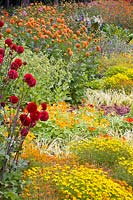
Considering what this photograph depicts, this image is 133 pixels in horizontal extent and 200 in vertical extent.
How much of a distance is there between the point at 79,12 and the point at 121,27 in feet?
11.3

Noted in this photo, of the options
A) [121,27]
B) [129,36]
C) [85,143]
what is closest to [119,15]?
[121,27]

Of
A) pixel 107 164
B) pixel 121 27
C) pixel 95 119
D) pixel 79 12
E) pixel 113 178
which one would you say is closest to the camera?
pixel 113 178

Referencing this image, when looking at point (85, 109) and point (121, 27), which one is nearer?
point (85, 109)

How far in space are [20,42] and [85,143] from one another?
15.1 ft

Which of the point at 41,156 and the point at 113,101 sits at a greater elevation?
the point at 41,156

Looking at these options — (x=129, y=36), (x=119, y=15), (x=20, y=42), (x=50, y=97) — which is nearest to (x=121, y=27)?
(x=119, y=15)

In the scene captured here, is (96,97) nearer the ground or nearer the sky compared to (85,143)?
nearer the ground

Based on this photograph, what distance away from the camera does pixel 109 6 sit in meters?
22.8

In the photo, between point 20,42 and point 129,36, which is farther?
point 129,36

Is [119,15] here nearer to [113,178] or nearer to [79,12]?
[79,12]

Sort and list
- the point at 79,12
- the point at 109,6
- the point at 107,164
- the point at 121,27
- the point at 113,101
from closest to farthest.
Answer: the point at 107,164 → the point at 113,101 → the point at 79,12 → the point at 121,27 → the point at 109,6

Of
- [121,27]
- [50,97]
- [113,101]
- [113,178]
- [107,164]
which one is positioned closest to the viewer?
[113,178]

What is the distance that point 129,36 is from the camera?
18719 millimetres

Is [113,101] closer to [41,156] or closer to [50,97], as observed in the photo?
[50,97]
